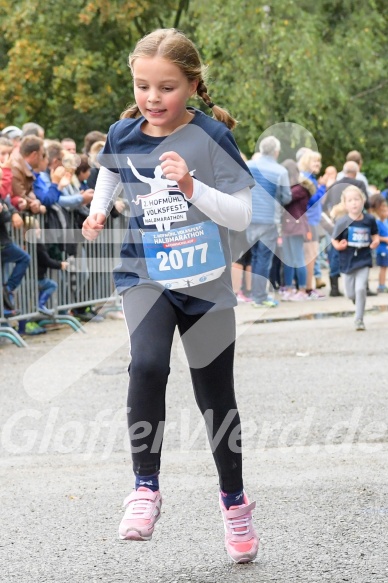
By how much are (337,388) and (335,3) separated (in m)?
27.2

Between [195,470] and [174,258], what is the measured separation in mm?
2018

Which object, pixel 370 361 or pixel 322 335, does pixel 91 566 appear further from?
pixel 322 335

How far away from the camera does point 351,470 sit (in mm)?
5773

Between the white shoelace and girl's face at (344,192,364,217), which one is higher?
the white shoelace

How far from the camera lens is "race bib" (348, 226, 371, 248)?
1251 centimetres

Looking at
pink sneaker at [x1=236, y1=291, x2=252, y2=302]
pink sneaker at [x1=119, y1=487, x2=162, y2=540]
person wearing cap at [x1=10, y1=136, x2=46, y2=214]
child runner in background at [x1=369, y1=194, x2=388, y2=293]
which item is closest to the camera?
pink sneaker at [x1=119, y1=487, x2=162, y2=540]

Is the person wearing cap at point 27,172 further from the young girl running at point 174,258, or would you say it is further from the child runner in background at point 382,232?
the young girl running at point 174,258

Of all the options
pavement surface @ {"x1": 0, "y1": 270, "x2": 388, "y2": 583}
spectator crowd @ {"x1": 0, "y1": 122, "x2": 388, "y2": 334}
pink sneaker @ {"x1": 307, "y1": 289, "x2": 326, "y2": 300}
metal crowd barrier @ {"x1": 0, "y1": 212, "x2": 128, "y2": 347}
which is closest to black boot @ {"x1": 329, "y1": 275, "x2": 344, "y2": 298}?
spectator crowd @ {"x1": 0, "y1": 122, "x2": 388, "y2": 334}

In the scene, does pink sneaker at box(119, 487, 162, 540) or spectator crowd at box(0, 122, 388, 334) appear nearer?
pink sneaker at box(119, 487, 162, 540)

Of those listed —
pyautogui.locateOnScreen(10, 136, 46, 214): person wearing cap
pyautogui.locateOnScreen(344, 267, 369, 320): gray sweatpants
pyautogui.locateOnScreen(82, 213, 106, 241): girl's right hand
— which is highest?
pyautogui.locateOnScreen(82, 213, 106, 241): girl's right hand

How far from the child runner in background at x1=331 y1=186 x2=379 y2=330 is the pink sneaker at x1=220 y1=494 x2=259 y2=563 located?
8.12 m

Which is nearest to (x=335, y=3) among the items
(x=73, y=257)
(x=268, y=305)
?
(x=268, y=305)

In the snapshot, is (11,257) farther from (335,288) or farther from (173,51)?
(173,51)

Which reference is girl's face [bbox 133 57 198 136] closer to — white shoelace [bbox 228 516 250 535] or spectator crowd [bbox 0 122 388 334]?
white shoelace [bbox 228 516 250 535]
